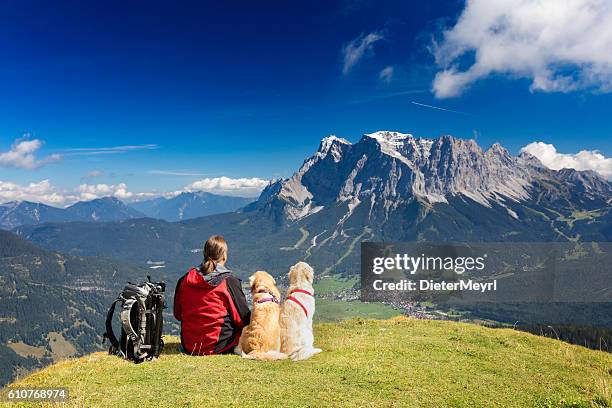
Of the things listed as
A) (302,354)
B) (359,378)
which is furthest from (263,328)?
(359,378)

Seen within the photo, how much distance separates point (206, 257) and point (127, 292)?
2.60 metres

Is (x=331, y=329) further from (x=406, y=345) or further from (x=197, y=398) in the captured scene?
(x=197, y=398)

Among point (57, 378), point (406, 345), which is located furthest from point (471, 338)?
point (57, 378)

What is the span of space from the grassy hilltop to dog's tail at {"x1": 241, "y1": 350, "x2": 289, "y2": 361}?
0.25m

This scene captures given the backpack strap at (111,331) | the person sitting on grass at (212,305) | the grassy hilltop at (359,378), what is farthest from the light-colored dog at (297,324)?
the backpack strap at (111,331)

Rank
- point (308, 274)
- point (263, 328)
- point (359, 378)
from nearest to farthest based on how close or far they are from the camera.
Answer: point (359, 378), point (263, 328), point (308, 274)

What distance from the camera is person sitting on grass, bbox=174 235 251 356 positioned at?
13242mm

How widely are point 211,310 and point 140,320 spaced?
2.19 metres

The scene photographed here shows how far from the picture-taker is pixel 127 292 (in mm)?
12664

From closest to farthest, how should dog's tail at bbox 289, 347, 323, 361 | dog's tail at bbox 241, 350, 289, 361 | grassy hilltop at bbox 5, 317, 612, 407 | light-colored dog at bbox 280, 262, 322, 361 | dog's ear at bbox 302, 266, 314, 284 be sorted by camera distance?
grassy hilltop at bbox 5, 317, 612, 407 < dog's tail at bbox 241, 350, 289, 361 < dog's tail at bbox 289, 347, 323, 361 < light-colored dog at bbox 280, 262, 322, 361 < dog's ear at bbox 302, 266, 314, 284

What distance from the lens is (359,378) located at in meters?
11.3

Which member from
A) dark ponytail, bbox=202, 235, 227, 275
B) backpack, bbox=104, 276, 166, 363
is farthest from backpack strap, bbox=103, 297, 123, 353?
dark ponytail, bbox=202, 235, 227, 275

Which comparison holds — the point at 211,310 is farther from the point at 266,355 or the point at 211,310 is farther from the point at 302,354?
the point at 302,354

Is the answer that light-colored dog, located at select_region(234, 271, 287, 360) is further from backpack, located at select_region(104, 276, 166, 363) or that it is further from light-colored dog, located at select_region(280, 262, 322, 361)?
backpack, located at select_region(104, 276, 166, 363)
